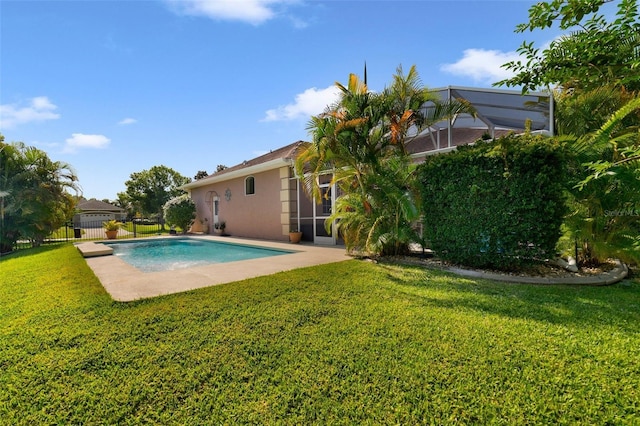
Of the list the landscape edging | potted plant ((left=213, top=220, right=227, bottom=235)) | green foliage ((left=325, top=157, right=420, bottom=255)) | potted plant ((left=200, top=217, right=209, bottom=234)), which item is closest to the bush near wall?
the landscape edging

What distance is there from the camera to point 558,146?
6125 mm

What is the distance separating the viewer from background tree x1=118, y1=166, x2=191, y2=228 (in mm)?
51650

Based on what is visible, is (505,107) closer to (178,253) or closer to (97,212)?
(178,253)

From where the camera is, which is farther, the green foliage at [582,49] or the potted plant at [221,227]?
the potted plant at [221,227]

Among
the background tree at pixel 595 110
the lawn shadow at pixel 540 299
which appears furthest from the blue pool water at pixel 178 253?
the background tree at pixel 595 110

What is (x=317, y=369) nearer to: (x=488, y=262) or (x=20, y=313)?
(x=20, y=313)

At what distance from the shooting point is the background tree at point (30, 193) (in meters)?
13.6

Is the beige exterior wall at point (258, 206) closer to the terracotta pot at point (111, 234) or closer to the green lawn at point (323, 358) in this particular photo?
the terracotta pot at point (111, 234)

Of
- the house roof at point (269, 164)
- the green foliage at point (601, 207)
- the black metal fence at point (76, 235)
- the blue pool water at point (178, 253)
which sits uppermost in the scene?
the house roof at point (269, 164)

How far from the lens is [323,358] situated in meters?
3.17

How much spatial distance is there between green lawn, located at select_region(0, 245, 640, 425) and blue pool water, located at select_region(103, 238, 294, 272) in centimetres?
552

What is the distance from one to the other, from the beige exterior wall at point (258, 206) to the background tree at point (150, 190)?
35.7 m

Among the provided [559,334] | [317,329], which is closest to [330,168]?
[317,329]

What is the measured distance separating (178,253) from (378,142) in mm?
11072
